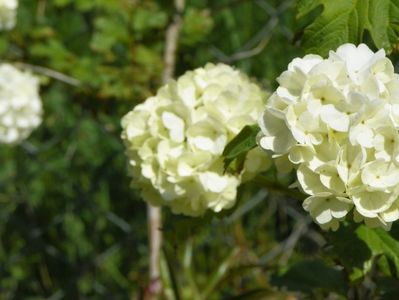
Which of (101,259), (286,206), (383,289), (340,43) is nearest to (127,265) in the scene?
(101,259)

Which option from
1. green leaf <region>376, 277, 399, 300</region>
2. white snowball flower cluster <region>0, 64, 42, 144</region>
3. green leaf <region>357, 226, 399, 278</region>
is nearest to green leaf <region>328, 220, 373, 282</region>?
green leaf <region>357, 226, 399, 278</region>

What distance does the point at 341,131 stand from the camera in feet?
3.04

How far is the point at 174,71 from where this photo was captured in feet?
8.10

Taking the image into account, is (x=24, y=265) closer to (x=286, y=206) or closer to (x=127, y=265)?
(x=127, y=265)

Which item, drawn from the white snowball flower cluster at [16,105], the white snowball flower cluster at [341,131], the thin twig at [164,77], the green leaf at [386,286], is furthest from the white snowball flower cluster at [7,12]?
the white snowball flower cluster at [341,131]

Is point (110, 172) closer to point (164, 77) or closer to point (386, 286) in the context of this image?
point (164, 77)

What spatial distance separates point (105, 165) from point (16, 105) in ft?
2.77

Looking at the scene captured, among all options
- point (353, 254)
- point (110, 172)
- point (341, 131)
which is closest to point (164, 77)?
point (110, 172)

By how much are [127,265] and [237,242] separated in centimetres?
60

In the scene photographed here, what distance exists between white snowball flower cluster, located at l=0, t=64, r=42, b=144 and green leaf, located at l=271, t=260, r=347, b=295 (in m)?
1.05

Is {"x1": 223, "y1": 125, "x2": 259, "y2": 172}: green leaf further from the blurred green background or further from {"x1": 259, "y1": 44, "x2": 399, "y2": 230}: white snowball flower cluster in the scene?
the blurred green background

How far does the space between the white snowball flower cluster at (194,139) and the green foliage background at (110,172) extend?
2.69ft

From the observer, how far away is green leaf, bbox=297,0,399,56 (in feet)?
3.36

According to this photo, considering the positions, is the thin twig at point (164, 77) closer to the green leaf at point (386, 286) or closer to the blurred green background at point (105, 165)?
the blurred green background at point (105, 165)
